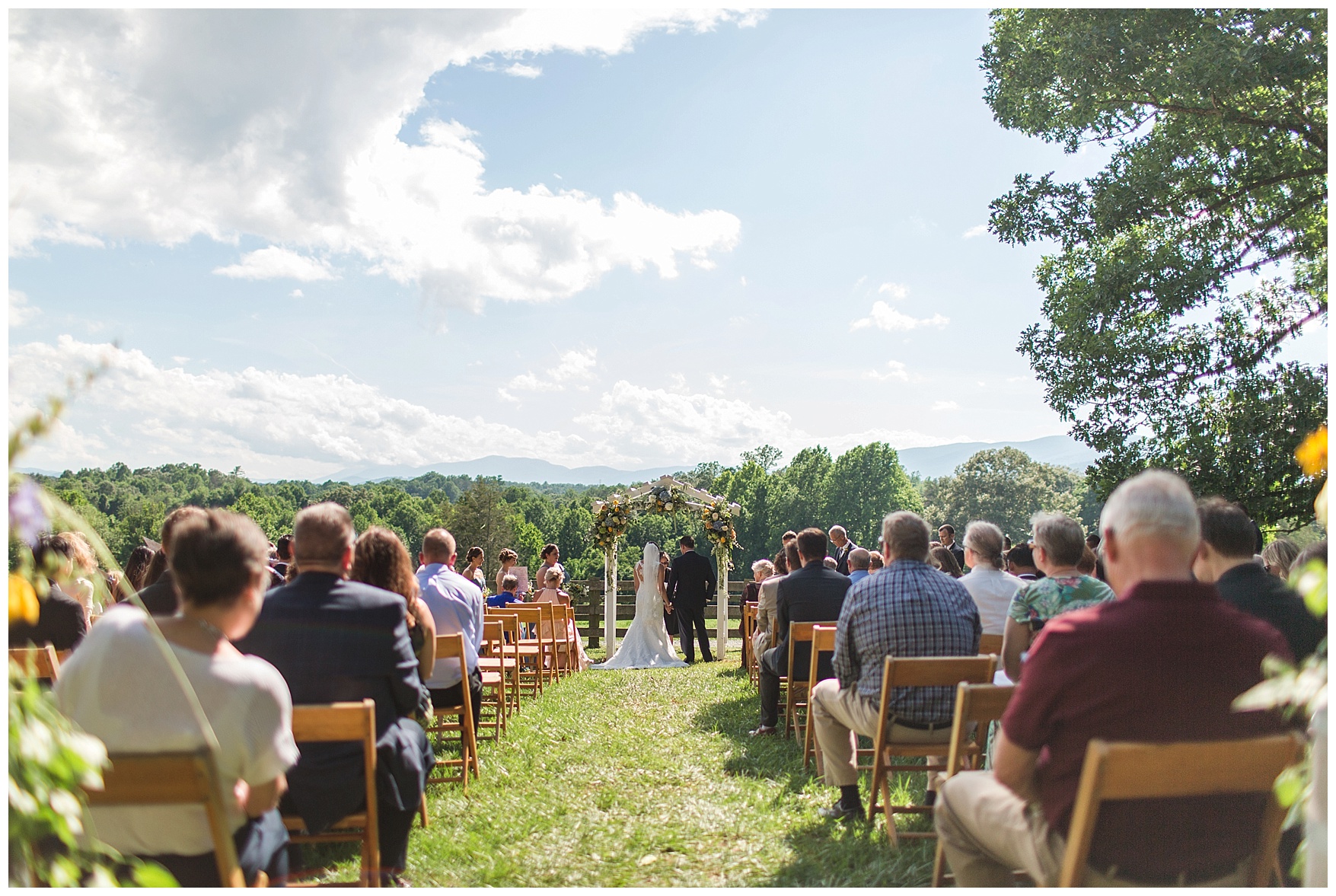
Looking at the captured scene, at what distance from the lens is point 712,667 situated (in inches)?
554

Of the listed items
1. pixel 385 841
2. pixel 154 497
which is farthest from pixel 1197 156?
pixel 154 497

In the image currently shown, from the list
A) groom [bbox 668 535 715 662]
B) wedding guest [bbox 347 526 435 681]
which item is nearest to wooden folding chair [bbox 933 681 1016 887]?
wedding guest [bbox 347 526 435 681]

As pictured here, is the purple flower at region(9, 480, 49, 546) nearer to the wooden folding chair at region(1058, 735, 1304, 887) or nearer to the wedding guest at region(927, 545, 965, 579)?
the wooden folding chair at region(1058, 735, 1304, 887)

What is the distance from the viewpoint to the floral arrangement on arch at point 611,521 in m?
16.7

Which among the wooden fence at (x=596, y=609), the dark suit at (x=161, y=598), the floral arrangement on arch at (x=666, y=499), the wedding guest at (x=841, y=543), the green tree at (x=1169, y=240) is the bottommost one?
the wooden fence at (x=596, y=609)

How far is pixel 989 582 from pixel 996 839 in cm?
330

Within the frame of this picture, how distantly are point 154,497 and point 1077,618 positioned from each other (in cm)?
9246

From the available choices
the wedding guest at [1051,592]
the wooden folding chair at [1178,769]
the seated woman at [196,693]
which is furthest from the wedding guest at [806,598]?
the seated woman at [196,693]

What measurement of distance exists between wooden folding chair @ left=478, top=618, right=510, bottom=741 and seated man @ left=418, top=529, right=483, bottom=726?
794 mm

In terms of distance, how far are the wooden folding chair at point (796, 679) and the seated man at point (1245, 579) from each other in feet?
9.18

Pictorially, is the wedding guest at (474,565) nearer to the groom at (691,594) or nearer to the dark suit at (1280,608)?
the groom at (691,594)

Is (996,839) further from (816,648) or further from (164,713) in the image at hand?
(816,648)

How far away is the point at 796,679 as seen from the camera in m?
7.36

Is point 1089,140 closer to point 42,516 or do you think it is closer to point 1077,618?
point 1077,618
